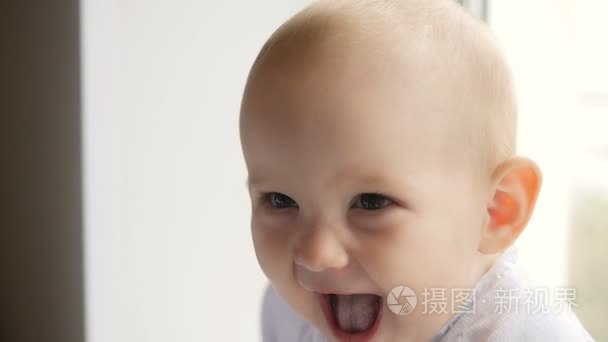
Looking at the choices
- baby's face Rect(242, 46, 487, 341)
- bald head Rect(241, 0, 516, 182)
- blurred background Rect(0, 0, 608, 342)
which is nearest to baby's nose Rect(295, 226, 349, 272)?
baby's face Rect(242, 46, 487, 341)

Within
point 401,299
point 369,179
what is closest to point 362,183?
point 369,179

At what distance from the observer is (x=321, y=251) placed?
577 mm

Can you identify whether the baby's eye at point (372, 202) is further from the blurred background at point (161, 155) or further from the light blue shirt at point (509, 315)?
the blurred background at point (161, 155)

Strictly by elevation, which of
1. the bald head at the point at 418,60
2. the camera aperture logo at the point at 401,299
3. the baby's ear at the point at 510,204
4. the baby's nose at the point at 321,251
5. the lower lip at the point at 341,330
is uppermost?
the bald head at the point at 418,60

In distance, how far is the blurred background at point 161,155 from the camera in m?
1.00

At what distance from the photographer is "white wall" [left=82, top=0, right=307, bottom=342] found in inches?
39.4

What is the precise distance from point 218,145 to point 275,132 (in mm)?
562

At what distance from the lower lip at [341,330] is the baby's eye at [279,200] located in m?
0.09

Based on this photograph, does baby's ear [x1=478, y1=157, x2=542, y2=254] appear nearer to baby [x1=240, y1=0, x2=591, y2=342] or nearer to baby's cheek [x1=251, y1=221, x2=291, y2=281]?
baby [x1=240, y1=0, x2=591, y2=342]

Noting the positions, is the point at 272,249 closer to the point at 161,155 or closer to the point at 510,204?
the point at 510,204

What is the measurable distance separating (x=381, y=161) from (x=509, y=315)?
0.74 ft

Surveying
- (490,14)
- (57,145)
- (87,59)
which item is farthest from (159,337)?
(490,14)

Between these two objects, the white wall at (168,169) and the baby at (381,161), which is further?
the white wall at (168,169)

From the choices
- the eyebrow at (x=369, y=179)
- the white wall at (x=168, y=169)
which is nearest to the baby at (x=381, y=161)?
the eyebrow at (x=369, y=179)
